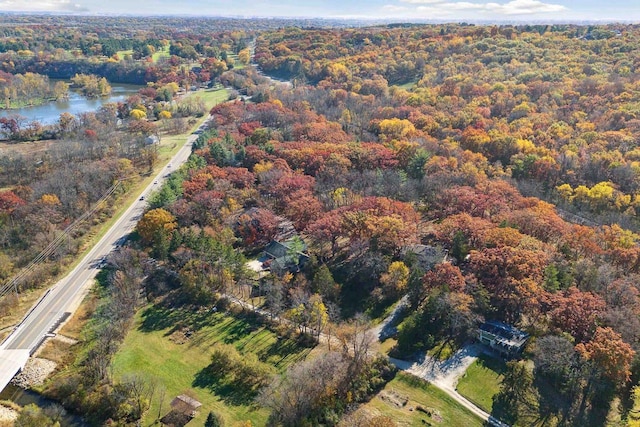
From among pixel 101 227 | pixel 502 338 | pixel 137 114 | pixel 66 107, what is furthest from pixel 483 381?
pixel 66 107

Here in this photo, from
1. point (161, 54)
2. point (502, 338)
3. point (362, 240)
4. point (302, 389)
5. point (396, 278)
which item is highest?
point (161, 54)

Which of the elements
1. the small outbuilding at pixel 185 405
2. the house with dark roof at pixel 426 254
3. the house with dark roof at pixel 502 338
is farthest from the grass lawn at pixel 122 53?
the house with dark roof at pixel 502 338

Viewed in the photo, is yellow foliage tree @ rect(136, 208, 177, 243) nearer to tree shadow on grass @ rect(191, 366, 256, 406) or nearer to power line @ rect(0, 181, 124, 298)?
Result: power line @ rect(0, 181, 124, 298)

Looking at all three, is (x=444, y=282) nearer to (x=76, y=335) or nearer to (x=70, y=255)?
(x=76, y=335)

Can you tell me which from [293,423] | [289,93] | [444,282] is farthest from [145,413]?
[289,93]

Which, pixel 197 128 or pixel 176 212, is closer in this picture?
pixel 176 212

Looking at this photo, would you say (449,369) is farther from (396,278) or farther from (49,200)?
(49,200)
